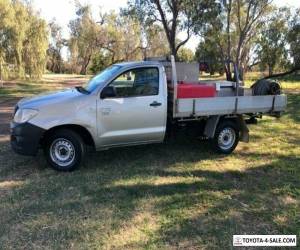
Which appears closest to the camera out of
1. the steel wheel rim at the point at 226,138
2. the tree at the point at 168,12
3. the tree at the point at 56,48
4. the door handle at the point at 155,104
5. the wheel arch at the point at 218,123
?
the door handle at the point at 155,104

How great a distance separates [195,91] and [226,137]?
1.26 meters

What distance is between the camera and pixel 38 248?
4.58 metres

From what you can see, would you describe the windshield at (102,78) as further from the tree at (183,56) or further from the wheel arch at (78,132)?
the tree at (183,56)

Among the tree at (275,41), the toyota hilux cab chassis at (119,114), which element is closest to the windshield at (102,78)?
the toyota hilux cab chassis at (119,114)

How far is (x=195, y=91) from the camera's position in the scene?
27.0ft

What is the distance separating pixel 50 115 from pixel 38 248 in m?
2.87

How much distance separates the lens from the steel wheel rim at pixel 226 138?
28.4 ft

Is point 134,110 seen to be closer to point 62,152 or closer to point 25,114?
point 62,152

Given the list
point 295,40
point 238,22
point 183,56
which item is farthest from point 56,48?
point 295,40

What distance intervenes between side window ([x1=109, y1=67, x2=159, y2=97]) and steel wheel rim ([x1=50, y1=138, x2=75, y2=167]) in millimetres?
1244

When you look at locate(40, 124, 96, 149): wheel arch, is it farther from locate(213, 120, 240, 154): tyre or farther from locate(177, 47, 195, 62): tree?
locate(177, 47, 195, 62): tree

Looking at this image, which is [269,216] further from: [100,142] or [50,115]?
[50,115]

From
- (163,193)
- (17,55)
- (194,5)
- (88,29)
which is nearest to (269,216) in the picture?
(163,193)

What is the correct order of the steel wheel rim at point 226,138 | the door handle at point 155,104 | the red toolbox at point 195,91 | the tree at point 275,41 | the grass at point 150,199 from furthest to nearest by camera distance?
the tree at point 275,41
the steel wheel rim at point 226,138
the red toolbox at point 195,91
the door handle at point 155,104
the grass at point 150,199
